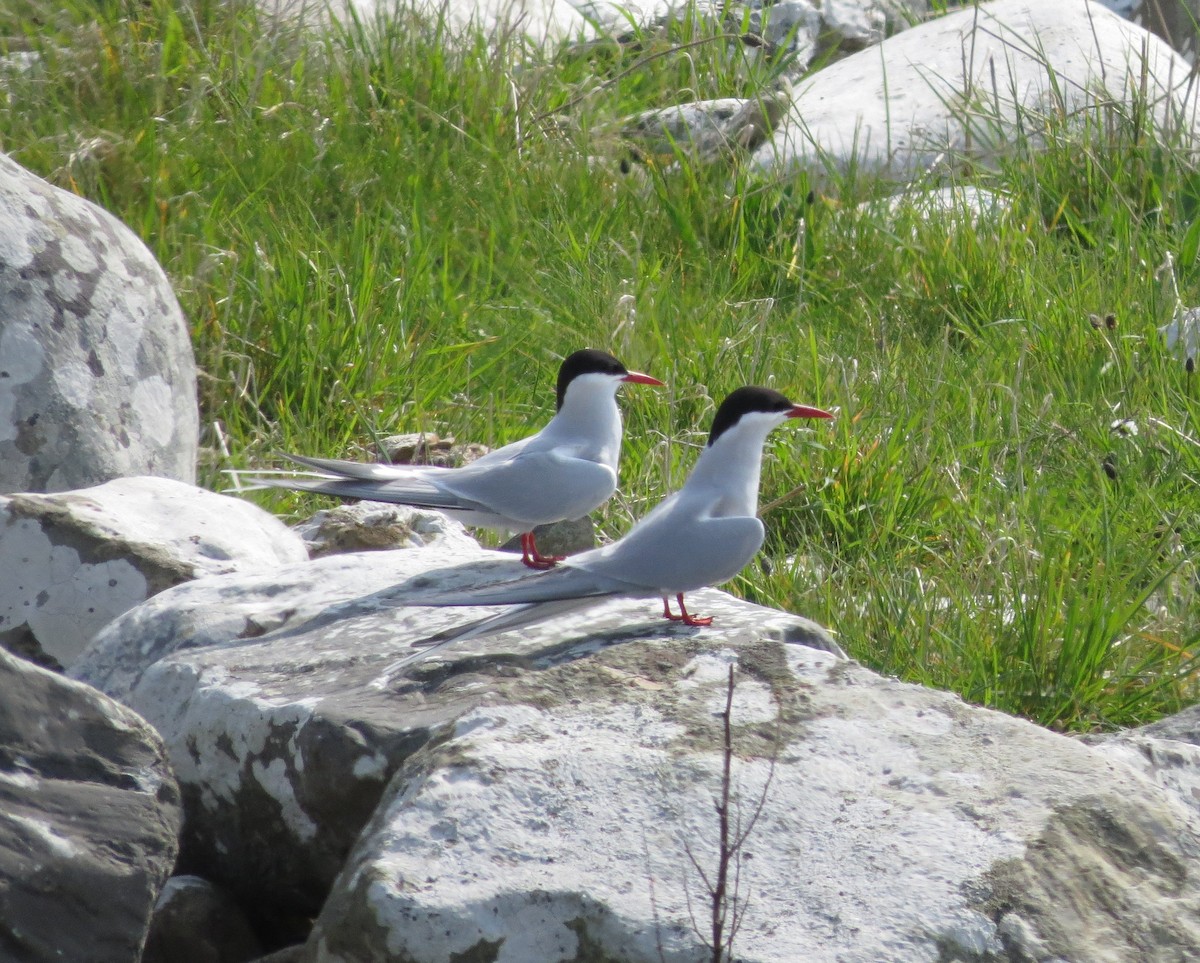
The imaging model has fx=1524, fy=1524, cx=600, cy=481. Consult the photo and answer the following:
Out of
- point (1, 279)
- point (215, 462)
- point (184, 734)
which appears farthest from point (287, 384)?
point (184, 734)

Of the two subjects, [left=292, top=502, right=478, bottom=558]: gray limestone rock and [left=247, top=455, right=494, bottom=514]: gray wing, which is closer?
[left=247, top=455, right=494, bottom=514]: gray wing

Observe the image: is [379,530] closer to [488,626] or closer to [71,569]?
[71,569]

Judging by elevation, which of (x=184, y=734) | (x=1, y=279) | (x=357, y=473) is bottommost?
(x=184, y=734)

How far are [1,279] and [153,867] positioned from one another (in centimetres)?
214

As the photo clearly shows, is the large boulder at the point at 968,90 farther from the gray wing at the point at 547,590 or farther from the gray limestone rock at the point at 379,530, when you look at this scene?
the gray wing at the point at 547,590

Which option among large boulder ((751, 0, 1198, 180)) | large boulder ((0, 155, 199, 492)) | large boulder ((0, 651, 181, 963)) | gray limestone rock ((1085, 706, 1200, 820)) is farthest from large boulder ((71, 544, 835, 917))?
large boulder ((751, 0, 1198, 180))

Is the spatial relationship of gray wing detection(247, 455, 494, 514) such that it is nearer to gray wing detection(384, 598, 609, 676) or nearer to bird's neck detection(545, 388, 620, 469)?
bird's neck detection(545, 388, 620, 469)

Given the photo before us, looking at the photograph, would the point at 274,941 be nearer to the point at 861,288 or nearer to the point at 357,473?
the point at 357,473

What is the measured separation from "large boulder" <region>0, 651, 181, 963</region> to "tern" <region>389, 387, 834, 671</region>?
60 centimetres

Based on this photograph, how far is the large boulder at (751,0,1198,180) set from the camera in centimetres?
579

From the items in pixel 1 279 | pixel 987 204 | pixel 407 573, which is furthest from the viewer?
pixel 987 204

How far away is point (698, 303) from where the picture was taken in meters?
5.18

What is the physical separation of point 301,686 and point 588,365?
4.52ft

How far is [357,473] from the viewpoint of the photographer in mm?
3219
